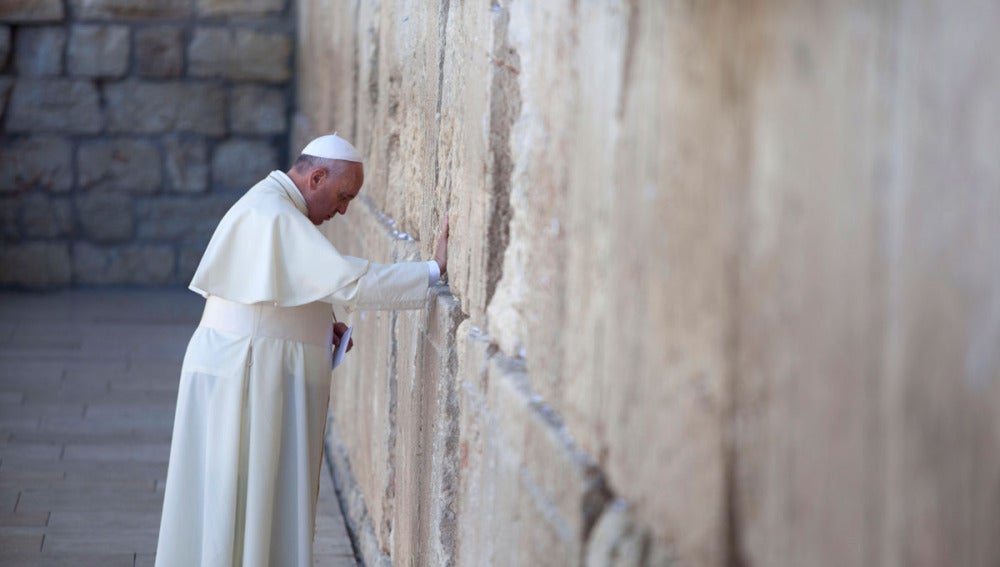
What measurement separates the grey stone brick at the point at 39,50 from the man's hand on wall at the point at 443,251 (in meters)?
7.84

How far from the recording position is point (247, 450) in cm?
404

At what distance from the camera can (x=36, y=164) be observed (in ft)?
34.4

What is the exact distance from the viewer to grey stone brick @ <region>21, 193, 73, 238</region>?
10484 mm

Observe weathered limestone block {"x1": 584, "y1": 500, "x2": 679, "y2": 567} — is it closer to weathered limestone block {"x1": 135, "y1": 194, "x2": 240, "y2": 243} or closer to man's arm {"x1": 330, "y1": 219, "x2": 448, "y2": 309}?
man's arm {"x1": 330, "y1": 219, "x2": 448, "y2": 309}

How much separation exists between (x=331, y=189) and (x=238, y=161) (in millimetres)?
6934

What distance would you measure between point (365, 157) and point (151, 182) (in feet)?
17.4

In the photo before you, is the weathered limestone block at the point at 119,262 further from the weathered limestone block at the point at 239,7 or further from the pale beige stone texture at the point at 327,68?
the weathered limestone block at the point at 239,7

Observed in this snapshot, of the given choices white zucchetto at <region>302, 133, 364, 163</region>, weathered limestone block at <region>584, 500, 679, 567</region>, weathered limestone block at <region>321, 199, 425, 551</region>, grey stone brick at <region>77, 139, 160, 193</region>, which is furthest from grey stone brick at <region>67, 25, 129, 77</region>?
weathered limestone block at <region>584, 500, 679, 567</region>

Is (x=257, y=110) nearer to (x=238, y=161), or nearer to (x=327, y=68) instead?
(x=238, y=161)

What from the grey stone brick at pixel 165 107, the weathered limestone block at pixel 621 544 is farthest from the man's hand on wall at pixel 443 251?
the grey stone brick at pixel 165 107

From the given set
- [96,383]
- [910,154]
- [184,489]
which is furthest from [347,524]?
[910,154]

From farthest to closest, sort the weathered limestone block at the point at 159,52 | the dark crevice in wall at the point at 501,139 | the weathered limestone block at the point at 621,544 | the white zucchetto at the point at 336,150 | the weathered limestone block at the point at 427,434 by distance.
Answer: the weathered limestone block at the point at 159,52, the white zucchetto at the point at 336,150, the weathered limestone block at the point at 427,434, the dark crevice in wall at the point at 501,139, the weathered limestone block at the point at 621,544

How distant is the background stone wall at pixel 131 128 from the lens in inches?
411

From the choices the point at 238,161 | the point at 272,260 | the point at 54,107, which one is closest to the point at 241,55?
the point at 238,161
